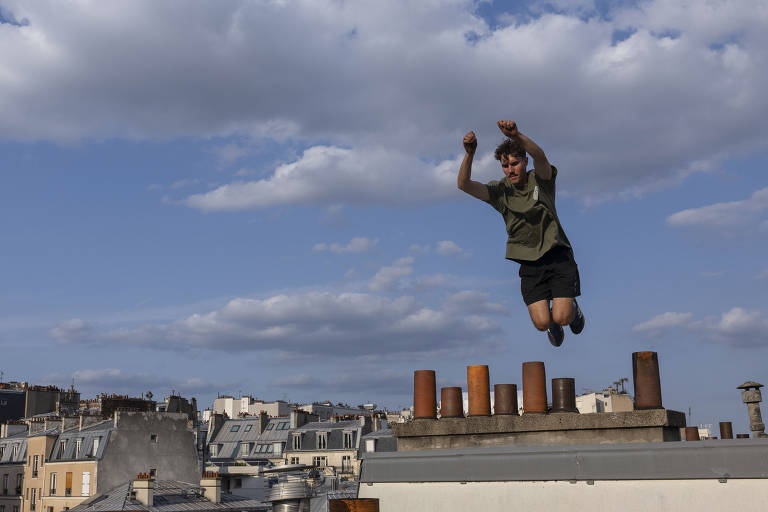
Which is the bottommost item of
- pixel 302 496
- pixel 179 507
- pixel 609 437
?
pixel 179 507

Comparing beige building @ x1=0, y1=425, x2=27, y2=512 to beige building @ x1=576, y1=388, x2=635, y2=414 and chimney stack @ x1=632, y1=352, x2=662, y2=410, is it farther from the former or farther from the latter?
chimney stack @ x1=632, y1=352, x2=662, y2=410

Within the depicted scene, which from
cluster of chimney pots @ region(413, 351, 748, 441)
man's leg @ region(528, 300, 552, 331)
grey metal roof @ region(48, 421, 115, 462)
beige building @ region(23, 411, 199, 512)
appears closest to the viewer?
cluster of chimney pots @ region(413, 351, 748, 441)

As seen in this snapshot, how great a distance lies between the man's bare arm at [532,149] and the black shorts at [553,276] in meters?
1.02

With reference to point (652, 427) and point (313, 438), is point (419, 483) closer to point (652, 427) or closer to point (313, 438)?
point (652, 427)

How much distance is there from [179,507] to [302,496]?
35798 mm

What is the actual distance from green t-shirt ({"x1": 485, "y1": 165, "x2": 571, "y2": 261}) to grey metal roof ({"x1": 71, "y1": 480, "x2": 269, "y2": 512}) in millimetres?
35654

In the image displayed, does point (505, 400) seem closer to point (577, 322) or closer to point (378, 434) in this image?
point (577, 322)

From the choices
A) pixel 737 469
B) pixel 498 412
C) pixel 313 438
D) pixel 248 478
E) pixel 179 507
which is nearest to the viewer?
pixel 737 469

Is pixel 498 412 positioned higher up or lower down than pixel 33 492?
higher up

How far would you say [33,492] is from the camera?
2213 inches

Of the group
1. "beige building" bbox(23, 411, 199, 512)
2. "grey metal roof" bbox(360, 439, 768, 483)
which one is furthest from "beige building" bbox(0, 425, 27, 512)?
"grey metal roof" bbox(360, 439, 768, 483)

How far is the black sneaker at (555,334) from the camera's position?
1116 centimetres

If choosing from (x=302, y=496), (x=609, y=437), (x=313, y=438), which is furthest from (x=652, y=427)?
(x=313, y=438)

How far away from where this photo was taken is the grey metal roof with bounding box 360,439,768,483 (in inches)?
334
